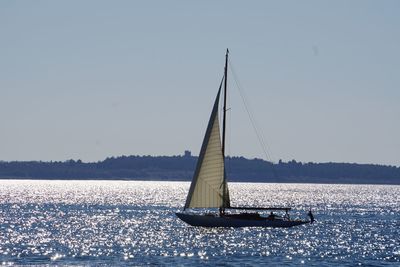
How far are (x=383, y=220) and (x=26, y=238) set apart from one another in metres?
65.0

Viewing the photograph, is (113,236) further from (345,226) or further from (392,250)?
(345,226)

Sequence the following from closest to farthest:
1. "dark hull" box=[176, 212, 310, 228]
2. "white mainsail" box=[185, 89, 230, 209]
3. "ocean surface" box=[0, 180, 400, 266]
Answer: "ocean surface" box=[0, 180, 400, 266], "white mainsail" box=[185, 89, 230, 209], "dark hull" box=[176, 212, 310, 228]

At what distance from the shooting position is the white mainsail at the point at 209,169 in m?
89.1

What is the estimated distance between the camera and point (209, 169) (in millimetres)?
89188

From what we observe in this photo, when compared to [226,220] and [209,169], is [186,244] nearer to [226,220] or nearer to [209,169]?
[209,169]

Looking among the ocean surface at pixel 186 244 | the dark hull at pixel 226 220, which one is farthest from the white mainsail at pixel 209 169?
the ocean surface at pixel 186 244

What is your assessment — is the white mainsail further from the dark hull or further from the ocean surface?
the ocean surface

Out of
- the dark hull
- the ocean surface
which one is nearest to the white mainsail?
the dark hull

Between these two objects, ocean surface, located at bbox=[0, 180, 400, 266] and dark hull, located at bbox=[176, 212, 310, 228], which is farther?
dark hull, located at bbox=[176, 212, 310, 228]

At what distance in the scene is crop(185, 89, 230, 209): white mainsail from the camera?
89.1 metres

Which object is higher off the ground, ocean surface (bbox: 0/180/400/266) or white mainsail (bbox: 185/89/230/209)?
white mainsail (bbox: 185/89/230/209)

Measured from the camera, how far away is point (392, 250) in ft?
263

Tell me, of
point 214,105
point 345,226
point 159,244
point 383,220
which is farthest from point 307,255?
point 383,220

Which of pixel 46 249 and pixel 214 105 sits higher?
pixel 214 105
